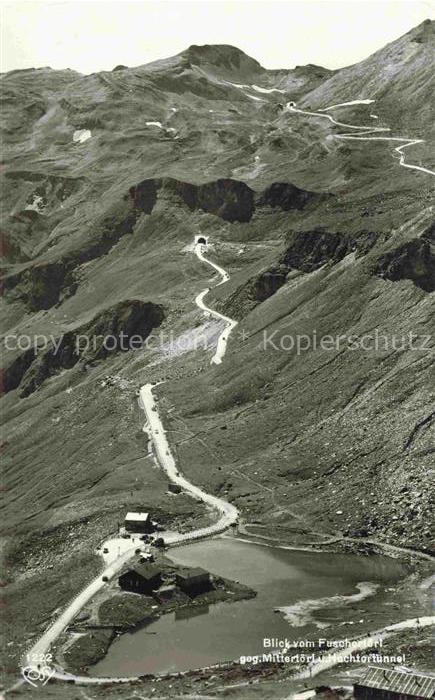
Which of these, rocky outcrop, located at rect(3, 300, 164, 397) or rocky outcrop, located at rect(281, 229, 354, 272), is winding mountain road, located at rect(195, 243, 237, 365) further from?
rocky outcrop, located at rect(281, 229, 354, 272)

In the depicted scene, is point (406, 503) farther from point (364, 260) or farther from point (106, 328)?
point (106, 328)

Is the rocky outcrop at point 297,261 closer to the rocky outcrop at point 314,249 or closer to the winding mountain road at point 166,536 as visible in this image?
the rocky outcrop at point 314,249

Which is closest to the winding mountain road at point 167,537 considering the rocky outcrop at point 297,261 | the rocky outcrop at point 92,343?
the rocky outcrop at point 297,261

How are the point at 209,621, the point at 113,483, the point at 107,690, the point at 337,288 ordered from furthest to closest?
the point at 337,288 < the point at 113,483 < the point at 209,621 < the point at 107,690

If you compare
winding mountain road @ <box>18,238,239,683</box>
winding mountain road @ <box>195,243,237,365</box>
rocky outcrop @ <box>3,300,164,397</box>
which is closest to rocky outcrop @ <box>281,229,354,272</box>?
winding mountain road @ <box>195,243,237,365</box>

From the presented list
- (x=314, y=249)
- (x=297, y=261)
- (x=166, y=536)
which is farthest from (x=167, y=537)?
(x=314, y=249)

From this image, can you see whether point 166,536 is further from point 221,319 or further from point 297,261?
point 297,261

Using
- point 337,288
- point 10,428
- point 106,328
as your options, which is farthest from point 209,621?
point 106,328
